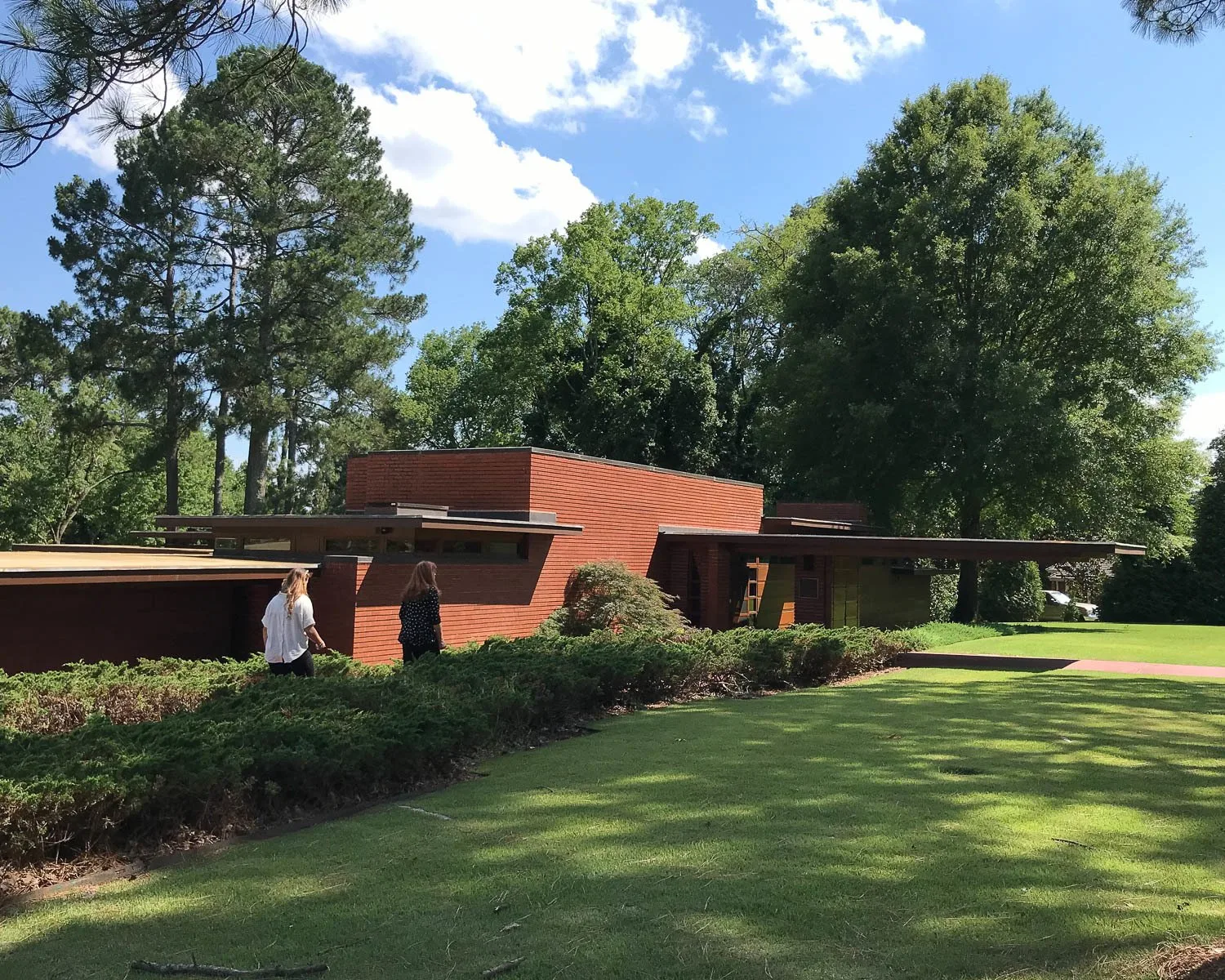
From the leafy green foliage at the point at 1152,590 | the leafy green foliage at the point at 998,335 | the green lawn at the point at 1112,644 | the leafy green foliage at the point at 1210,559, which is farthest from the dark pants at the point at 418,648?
the leafy green foliage at the point at 1210,559

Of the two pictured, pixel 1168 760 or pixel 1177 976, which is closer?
pixel 1177 976

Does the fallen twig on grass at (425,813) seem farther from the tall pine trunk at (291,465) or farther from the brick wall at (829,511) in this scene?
the tall pine trunk at (291,465)

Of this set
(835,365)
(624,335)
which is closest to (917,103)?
(835,365)

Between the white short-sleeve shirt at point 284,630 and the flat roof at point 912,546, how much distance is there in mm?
12629

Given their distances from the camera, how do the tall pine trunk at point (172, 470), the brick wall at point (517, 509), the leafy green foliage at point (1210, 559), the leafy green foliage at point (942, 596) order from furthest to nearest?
the leafy green foliage at point (942, 596) → the leafy green foliage at point (1210, 559) → the tall pine trunk at point (172, 470) → the brick wall at point (517, 509)

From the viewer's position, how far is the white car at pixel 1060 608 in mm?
37781

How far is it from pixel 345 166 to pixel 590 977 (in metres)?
34.5

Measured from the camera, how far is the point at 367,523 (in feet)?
48.7

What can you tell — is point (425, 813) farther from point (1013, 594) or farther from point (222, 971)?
point (1013, 594)

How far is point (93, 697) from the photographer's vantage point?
9188 mm

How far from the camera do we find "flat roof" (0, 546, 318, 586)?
10.9 meters

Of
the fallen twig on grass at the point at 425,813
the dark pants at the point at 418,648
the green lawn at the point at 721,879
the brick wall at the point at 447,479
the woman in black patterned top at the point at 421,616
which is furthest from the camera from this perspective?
the brick wall at the point at 447,479

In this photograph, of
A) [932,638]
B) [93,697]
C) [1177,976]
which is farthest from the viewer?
[932,638]

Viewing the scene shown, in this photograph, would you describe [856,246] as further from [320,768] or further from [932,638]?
[320,768]
